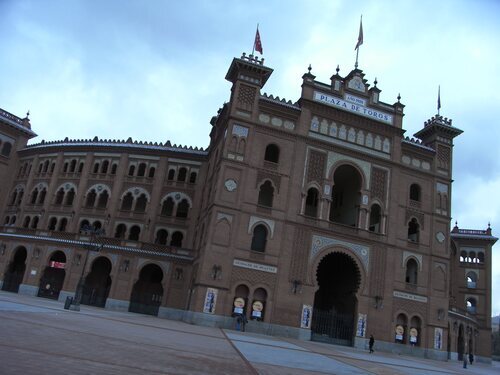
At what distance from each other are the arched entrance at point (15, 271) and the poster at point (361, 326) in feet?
98.9

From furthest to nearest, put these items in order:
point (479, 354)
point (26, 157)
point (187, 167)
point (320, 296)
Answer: point (479, 354) < point (26, 157) < point (187, 167) < point (320, 296)

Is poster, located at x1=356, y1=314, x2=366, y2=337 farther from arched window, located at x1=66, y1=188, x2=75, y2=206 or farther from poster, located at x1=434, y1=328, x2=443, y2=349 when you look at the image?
arched window, located at x1=66, y1=188, x2=75, y2=206

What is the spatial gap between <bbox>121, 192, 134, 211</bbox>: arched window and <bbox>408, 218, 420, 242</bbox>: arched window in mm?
26476

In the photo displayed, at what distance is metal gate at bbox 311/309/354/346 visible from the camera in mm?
35375

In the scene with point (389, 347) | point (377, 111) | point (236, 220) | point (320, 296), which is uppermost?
point (377, 111)

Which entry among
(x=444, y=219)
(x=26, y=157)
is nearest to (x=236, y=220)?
(x=444, y=219)

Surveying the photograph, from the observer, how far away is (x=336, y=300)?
131 ft

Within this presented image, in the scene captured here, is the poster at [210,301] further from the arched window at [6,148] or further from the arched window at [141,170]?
the arched window at [6,148]

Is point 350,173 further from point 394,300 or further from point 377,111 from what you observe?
point 394,300

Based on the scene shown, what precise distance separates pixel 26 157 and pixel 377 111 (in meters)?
38.1

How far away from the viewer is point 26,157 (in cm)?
5172

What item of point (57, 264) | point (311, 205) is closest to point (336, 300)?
point (311, 205)

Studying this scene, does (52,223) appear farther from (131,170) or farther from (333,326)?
(333,326)

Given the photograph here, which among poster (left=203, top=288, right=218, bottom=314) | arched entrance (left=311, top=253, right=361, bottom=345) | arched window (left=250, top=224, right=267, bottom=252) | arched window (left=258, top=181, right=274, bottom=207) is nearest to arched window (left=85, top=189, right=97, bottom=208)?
arched window (left=258, top=181, right=274, bottom=207)
